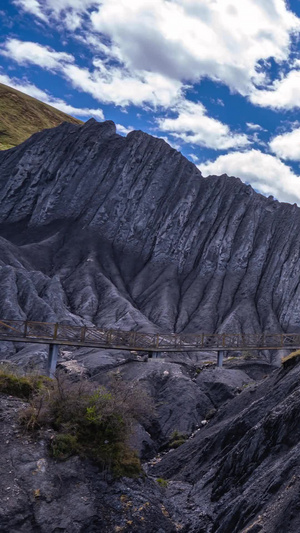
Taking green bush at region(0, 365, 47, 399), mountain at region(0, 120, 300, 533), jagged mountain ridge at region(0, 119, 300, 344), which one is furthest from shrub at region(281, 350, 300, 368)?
jagged mountain ridge at region(0, 119, 300, 344)

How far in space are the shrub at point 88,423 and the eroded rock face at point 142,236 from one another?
178 ft

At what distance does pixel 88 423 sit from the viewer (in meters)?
11.7

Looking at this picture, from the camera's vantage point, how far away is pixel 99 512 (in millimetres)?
10172

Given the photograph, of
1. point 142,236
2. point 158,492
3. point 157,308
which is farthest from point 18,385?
point 142,236

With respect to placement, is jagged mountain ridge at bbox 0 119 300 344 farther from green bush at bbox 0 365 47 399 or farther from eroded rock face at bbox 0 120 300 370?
green bush at bbox 0 365 47 399

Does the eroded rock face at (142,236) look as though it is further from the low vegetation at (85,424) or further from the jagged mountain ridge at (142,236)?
the low vegetation at (85,424)

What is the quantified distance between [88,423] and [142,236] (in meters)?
83.8

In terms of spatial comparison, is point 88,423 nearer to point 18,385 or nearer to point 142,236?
point 18,385

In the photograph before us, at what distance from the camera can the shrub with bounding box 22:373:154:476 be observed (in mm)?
11312

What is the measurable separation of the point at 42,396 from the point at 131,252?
81.6 meters

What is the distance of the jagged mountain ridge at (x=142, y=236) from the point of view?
76.6m

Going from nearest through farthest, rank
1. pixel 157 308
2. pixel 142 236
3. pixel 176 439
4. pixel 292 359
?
pixel 292 359 < pixel 176 439 < pixel 157 308 < pixel 142 236

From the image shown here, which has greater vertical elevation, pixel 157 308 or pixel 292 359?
pixel 292 359

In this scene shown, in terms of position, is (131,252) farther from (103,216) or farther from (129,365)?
(129,365)
